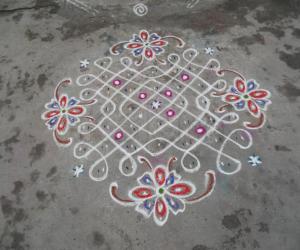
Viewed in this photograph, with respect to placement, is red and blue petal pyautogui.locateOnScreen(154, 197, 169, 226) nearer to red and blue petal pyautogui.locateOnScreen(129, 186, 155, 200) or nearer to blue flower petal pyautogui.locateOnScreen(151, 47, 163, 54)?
red and blue petal pyautogui.locateOnScreen(129, 186, 155, 200)

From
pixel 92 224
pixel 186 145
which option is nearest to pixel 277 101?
pixel 186 145

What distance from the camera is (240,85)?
3.12 meters

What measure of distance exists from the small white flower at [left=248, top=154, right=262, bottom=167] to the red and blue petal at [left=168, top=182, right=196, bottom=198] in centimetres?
52

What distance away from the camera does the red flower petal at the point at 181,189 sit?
2.54 metres

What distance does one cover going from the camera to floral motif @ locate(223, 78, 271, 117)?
295 cm

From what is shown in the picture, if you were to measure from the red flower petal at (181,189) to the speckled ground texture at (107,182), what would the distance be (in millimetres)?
136

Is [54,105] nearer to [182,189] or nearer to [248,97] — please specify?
[182,189]

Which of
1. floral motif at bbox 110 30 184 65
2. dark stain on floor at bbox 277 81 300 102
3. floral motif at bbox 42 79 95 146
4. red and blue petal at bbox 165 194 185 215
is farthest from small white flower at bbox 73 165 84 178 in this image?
dark stain on floor at bbox 277 81 300 102

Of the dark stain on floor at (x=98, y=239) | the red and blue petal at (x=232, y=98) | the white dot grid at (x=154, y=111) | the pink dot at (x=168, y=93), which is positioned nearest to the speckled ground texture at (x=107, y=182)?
the dark stain on floor at (x=98, y=239)

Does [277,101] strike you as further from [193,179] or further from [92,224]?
[92,224]

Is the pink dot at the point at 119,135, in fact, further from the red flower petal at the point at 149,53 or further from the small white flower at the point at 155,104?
the red flower petal at the point at 149,53

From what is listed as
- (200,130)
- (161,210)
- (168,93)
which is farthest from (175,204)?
(168,93)

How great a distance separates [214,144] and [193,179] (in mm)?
374

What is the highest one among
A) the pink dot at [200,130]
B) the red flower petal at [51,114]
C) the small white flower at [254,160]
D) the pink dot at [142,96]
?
the pink dot at [142,96]
